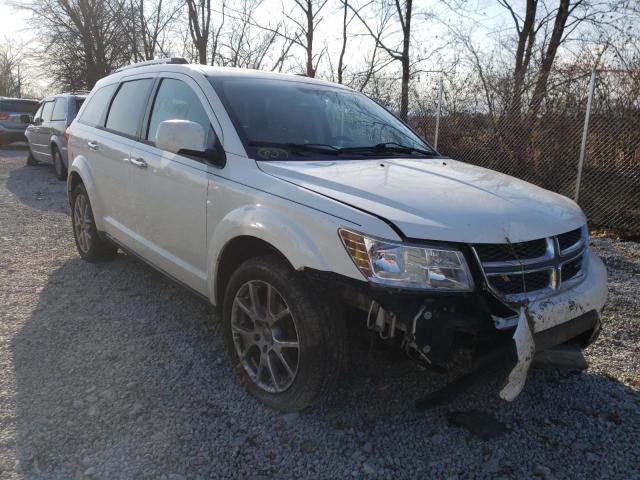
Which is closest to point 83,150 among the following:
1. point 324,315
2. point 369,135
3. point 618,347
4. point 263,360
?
point 369,135

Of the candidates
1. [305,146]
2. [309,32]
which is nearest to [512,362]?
[305,146]

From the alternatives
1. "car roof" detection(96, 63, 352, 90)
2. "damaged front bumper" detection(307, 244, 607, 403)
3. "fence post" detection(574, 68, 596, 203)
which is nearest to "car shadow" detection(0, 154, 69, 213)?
"car roof" detection(96, 63, 352, 90)

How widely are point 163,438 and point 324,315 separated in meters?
0.97

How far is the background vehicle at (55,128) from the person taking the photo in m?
9.98

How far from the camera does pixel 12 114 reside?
17094 mm

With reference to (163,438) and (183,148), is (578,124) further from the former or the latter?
(163,438)

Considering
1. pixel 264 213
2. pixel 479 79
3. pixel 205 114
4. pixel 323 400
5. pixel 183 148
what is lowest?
pixel 323 400

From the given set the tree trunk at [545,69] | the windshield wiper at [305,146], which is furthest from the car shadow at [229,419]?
the tree trunk at [545,69]

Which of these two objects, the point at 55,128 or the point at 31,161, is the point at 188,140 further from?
the point at 31,161

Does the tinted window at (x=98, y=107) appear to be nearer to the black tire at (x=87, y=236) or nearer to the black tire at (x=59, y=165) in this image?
the black tire at (x=87, y=236)

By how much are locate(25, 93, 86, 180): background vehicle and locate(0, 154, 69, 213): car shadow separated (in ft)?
1.15

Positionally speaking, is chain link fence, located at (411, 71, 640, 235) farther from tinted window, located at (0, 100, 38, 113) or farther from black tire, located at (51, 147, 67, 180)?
tinted window, located at (0, 100, 38, 113)

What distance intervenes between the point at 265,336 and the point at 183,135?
1.20 m

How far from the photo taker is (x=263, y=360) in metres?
2.69
